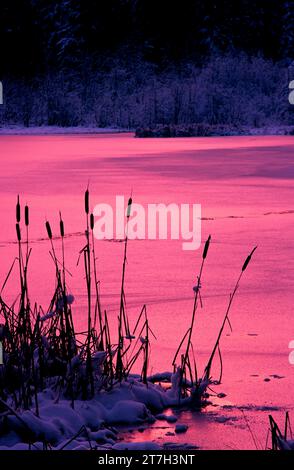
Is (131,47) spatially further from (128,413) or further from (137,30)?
(128,413)

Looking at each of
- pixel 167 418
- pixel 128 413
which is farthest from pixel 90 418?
pixel 167 418

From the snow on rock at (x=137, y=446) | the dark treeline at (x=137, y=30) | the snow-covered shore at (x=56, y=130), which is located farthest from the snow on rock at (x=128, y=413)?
the dark treeline at (x=137, y=30)

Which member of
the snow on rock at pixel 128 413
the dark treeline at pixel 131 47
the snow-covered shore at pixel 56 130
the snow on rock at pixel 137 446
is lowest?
the snow-covered shore at pixel 56 130

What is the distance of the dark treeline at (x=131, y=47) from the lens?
22.9 meters

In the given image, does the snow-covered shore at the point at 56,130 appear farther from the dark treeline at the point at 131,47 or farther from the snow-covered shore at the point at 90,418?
the snow-covered shore at the point at 90,418

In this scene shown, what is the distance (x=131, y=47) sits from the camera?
3203cm

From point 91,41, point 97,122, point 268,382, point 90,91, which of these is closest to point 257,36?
point 91,41

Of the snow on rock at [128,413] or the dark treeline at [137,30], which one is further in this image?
the dark treeline at [137,30]

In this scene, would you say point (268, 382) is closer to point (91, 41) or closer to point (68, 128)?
point (68, 128)

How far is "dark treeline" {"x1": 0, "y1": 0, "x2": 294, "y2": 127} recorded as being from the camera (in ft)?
75.0

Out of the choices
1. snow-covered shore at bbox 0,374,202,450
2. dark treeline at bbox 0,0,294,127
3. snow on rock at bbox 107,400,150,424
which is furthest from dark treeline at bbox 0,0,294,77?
snow on rock at bbox 107,400,150,424

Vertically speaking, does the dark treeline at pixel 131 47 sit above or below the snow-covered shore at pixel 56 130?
above

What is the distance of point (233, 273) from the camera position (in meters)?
5.66
